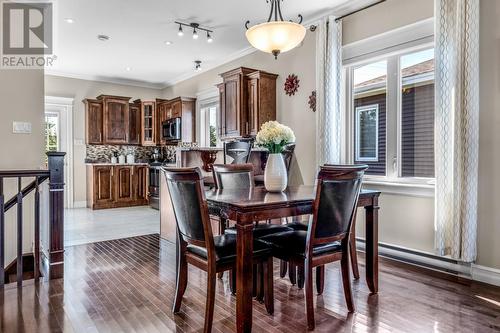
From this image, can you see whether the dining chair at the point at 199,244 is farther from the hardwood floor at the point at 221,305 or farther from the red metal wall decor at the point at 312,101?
the red metal wall decor at the point at 312,101

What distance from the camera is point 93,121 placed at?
739 cm

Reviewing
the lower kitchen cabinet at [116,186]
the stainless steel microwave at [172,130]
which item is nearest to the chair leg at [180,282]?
the stainless steel microwave at [172,130]

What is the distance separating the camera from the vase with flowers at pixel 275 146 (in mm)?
2536

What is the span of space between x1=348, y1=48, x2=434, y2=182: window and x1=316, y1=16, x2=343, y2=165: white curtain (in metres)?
0.21

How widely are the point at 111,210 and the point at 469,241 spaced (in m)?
6.31

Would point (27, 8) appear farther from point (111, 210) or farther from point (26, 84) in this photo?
point (111, 210)

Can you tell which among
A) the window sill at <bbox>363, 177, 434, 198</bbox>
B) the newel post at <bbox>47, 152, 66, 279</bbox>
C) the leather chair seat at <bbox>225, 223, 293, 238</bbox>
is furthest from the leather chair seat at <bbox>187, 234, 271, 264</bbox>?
the window sill at <bbox>363, 177, 434, 198</bbox>

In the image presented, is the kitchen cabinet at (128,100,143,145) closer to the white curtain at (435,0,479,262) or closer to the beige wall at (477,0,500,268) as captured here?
the white curtain at (435,0,479,262)

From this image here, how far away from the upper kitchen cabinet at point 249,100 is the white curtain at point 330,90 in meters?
1.04

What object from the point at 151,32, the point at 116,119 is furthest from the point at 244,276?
the point at 116,119

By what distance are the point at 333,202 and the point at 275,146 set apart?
0.64m

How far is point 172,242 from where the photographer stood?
4262 mm

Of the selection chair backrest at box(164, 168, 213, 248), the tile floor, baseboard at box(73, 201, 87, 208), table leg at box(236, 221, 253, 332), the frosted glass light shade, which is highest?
the frosted glass light shade

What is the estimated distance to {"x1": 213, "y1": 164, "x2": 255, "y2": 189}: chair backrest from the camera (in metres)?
3.11
